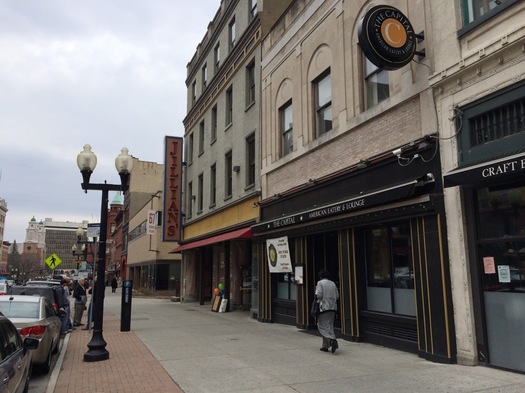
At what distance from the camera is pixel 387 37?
9094 mm

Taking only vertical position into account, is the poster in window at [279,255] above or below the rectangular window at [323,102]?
below

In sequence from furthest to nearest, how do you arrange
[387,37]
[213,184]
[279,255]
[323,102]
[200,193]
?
[200,193] < [213,184] < [279,255] < [323,102] < [387,37]

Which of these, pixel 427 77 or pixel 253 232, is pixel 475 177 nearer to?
pixel 427 77

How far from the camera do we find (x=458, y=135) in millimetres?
8492

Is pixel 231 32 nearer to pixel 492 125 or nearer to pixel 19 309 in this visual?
pixel 492 125

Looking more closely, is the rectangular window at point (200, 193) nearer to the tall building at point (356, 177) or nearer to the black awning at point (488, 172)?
the tall building at point (356, 177)

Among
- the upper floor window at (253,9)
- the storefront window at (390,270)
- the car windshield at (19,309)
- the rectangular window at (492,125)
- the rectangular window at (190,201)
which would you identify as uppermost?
the upper floor window at (253,9)

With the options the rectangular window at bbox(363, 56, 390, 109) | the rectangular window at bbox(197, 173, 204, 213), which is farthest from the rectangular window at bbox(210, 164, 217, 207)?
the rectangular window at bbox(363, 56, 390, 109)

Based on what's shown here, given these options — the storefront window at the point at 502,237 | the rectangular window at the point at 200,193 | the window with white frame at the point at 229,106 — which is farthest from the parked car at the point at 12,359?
the rectangular window at the point at 200,193

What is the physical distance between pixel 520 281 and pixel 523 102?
2.87m

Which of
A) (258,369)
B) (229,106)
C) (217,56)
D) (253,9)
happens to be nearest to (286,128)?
(253,9)

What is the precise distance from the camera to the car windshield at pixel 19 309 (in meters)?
8.69

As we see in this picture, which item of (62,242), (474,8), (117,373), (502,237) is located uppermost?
(62,242)

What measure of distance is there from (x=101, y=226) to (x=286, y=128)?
7865 millimetres
